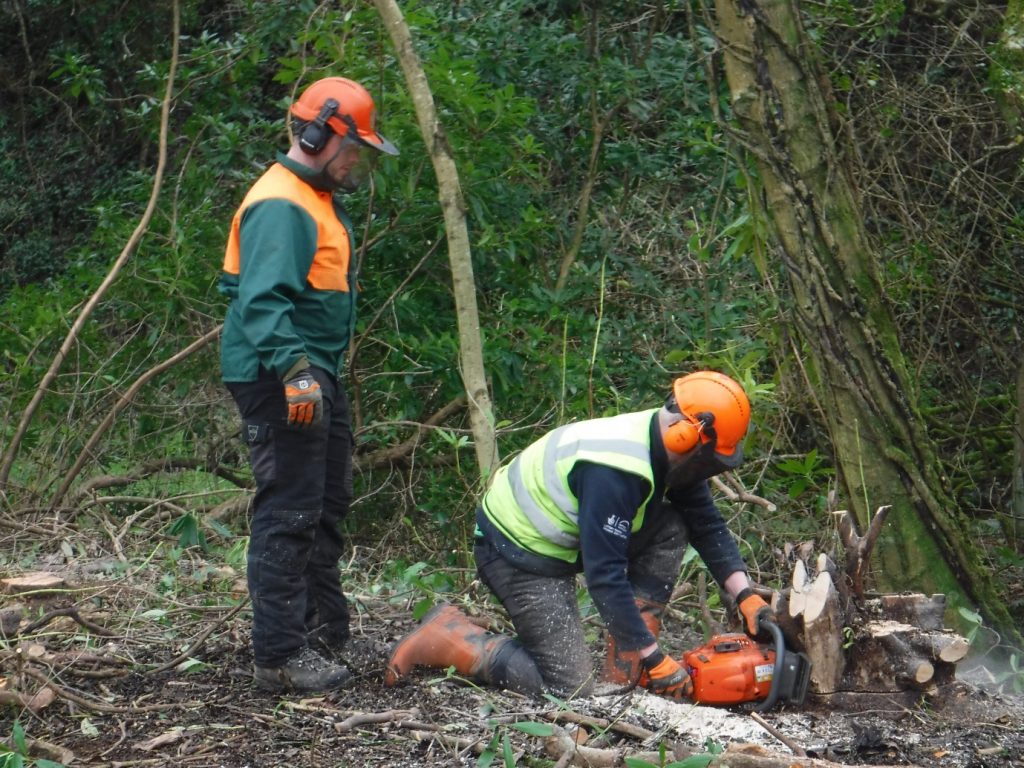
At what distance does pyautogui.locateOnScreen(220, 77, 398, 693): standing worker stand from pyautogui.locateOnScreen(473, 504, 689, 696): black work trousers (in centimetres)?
63

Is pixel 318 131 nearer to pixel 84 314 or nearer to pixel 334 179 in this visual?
pixel 334 179

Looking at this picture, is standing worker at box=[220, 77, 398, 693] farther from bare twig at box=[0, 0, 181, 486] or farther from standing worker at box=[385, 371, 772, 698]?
bare twig at box=[0, 0, 181, 486]

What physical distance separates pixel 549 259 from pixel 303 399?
13.1 ft

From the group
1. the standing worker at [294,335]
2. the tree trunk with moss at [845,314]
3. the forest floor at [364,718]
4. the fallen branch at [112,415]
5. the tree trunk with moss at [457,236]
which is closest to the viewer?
the forest floor at [364,718]

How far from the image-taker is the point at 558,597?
4.15 metres

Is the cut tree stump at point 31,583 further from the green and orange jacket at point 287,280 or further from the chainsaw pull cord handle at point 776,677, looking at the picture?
the chainsaw pull cord handle at point 776,677

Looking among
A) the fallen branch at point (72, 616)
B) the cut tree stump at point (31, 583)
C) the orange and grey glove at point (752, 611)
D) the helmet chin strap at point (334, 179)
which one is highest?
the helmet chin strap at point (334, 179)

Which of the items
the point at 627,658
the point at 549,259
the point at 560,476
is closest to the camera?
the point at 627,658

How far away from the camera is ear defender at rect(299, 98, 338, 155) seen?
3951mm

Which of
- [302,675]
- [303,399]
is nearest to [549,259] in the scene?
[303,399]

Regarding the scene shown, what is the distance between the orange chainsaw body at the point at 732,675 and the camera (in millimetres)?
3893

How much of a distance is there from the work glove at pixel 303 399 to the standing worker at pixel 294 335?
0.01 metres

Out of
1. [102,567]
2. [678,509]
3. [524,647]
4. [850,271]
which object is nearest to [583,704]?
[524,647]

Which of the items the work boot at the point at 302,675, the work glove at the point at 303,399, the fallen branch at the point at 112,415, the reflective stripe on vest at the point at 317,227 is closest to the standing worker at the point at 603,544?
the work boot at the point at 302,675
